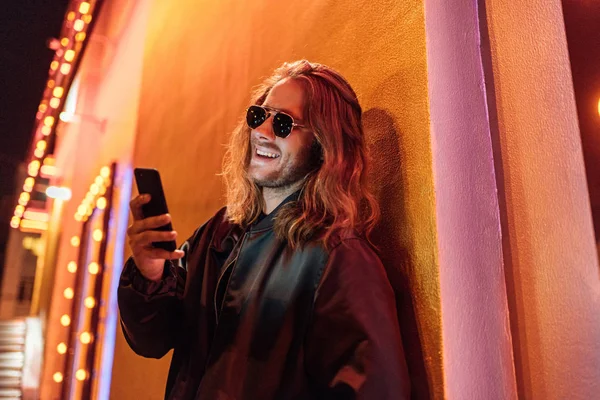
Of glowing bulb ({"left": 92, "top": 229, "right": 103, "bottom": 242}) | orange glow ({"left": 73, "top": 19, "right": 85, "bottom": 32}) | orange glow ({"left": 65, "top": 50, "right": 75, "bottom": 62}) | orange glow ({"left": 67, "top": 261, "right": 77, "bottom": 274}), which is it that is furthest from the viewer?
orange glow ({"left": 65, "top": 50, "right": 75, "bottom": 62})

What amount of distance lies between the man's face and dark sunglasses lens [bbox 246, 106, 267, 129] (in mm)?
18

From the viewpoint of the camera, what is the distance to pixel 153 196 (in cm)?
150

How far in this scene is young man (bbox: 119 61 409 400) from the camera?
127 centimetres

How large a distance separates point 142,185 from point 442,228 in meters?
0.89

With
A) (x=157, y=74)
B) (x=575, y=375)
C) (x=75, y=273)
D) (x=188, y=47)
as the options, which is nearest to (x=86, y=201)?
(x=75, y=273)

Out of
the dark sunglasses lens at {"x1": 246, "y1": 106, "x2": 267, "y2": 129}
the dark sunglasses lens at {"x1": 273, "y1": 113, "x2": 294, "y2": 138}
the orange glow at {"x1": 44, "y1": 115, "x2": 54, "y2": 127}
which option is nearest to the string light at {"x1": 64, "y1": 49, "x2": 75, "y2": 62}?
the orange glow at {"x1": 44, "y1": 115, "x2": 54, "y2": 127}

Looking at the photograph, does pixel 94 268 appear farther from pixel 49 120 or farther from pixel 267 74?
pixel 49 120

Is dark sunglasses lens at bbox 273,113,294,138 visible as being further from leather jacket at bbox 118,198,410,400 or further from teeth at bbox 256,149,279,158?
leather jacket at bbox 118,198,410,400

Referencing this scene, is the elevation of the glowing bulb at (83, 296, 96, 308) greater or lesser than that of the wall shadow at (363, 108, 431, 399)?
lesser

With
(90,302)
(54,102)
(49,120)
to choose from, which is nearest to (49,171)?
(49,120)

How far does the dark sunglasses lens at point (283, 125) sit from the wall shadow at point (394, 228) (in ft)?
1.18

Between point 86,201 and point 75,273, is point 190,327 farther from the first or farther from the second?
point 75,273

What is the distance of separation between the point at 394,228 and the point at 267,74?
5.06 feet

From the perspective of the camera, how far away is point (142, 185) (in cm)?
150
